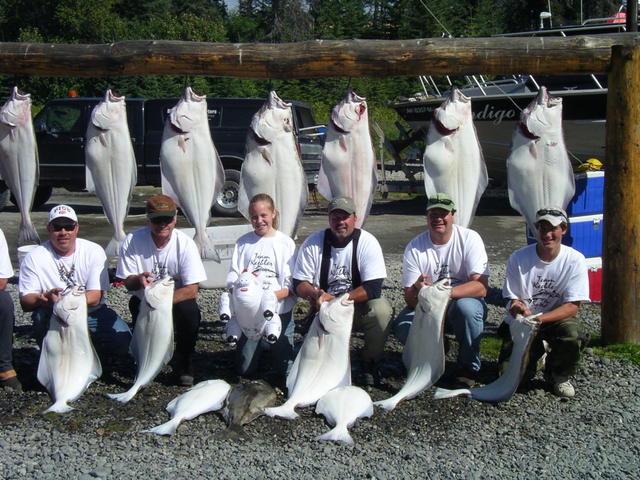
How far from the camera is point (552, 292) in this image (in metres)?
4.48

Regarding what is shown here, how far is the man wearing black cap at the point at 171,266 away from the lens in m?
4.57

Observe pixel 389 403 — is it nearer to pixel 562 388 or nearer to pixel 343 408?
pixel 343 408

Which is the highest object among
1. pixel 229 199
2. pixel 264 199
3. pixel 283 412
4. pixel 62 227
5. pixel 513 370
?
pixel 264 199

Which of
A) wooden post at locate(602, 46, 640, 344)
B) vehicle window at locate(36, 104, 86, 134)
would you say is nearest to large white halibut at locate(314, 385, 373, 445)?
wooden post at locate(602, 46, 640, 344)

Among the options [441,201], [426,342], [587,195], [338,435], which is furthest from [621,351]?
[338,435]

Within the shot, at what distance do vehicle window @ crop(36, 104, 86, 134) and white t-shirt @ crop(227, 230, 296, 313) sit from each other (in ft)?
26.6

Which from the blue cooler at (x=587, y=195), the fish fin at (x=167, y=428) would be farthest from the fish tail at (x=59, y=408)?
the blue cooler at (x=587, y=195)

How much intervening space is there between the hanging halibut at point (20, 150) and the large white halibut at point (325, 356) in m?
1.92

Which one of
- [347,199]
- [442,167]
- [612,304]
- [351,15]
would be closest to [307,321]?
[347,199]

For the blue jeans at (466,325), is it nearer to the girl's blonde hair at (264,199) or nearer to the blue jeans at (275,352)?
the blue jeans at (275,352)

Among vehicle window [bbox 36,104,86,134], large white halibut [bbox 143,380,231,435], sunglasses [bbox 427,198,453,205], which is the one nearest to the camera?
large white halibut [bbox 143,380,231,435]

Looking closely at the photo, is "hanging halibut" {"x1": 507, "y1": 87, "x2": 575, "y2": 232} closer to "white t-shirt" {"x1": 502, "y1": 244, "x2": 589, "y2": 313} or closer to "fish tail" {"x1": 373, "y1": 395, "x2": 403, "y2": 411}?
"white t-shirt" {"x1": 502, "y1": 244, "x2": 589, "y2": 313}

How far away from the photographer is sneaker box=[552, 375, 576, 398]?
4457 millimetres

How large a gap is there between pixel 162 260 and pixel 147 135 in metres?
8.31
